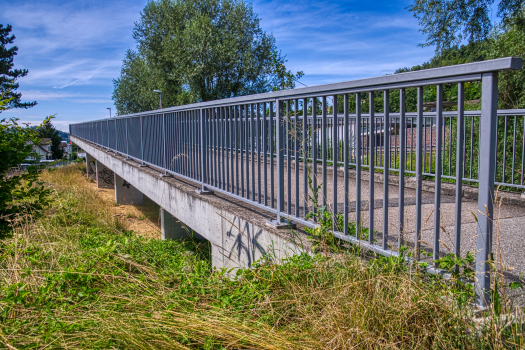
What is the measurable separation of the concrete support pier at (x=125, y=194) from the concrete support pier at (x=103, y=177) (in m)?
6.39

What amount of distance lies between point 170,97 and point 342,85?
30222 millimetres

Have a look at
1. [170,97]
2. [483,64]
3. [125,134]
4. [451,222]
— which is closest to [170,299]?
[483,64]

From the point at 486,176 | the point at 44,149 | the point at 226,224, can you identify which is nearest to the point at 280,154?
the point at 226,224

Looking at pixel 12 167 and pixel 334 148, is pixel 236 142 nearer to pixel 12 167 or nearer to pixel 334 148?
pixel 334 148

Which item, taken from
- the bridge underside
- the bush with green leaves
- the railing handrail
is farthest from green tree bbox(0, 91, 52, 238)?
the railing handrail

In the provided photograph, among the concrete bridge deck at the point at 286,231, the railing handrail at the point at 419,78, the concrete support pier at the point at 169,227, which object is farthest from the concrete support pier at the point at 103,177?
the railing handrail at the point at 419,78

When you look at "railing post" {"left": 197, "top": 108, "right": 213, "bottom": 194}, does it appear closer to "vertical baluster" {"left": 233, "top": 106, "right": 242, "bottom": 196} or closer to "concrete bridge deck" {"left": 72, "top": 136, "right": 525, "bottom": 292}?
"concrete bridge deck" {"left": 72, "top": 136, "right": 525, "bottom": 292}

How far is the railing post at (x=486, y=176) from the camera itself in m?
1.92

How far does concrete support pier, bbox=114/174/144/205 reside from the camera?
69.8 feet

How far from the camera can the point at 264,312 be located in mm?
2619

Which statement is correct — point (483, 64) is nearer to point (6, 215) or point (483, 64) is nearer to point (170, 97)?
point (6, 215)

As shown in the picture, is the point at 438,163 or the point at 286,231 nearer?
the point at 438,163

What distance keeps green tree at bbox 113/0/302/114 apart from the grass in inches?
965

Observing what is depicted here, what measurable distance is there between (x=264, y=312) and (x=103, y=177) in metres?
26.9
